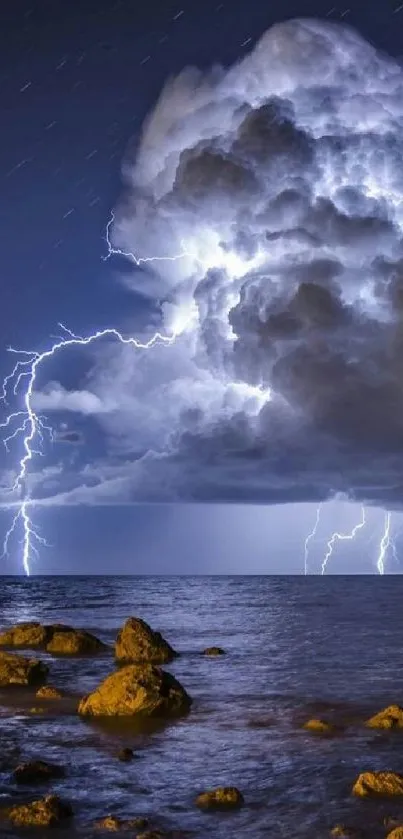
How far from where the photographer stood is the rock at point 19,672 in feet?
77.1

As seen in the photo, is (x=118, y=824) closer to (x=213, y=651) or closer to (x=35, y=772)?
(x=35, y=772)

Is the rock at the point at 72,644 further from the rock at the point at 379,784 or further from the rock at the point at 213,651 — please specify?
the rock at the point at 379,784

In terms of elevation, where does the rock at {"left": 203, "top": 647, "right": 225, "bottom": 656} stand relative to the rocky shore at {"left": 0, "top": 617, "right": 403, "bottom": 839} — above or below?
below

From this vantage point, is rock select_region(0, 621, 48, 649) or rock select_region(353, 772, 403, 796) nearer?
rock select_region(353, 772, 403, 796)

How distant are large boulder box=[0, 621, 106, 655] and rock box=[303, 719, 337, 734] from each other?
16.3 meters

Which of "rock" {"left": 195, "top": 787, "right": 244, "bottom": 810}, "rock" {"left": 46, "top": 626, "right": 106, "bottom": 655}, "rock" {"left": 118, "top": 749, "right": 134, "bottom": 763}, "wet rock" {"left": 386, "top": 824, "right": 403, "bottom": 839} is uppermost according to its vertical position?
"wet rock" {"left": 386, "top": 824, "right": 403, "bottom": 839}

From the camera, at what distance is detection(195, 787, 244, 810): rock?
460 inches

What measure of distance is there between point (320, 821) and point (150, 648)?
60.8 feet

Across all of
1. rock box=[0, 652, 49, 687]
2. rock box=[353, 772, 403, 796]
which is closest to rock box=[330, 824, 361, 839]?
rock box=[353, 772, 403, 796]

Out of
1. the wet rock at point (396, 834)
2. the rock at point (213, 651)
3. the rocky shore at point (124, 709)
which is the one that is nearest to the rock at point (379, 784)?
the rocky shore at point (124, 709)

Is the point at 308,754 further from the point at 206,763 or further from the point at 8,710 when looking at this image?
the point at 8,710

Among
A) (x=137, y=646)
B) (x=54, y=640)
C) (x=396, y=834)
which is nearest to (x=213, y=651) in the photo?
(x=137, y=646)

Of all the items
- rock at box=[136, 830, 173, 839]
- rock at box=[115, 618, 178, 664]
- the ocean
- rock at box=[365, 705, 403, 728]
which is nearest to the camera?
rock at box=[136, 830, 173, 839]

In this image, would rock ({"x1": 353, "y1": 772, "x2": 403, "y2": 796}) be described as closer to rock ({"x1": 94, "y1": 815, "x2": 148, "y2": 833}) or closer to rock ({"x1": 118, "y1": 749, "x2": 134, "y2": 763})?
rock ({"x1": 94, "y1": 815, "x2": 148, "y2": 833})
